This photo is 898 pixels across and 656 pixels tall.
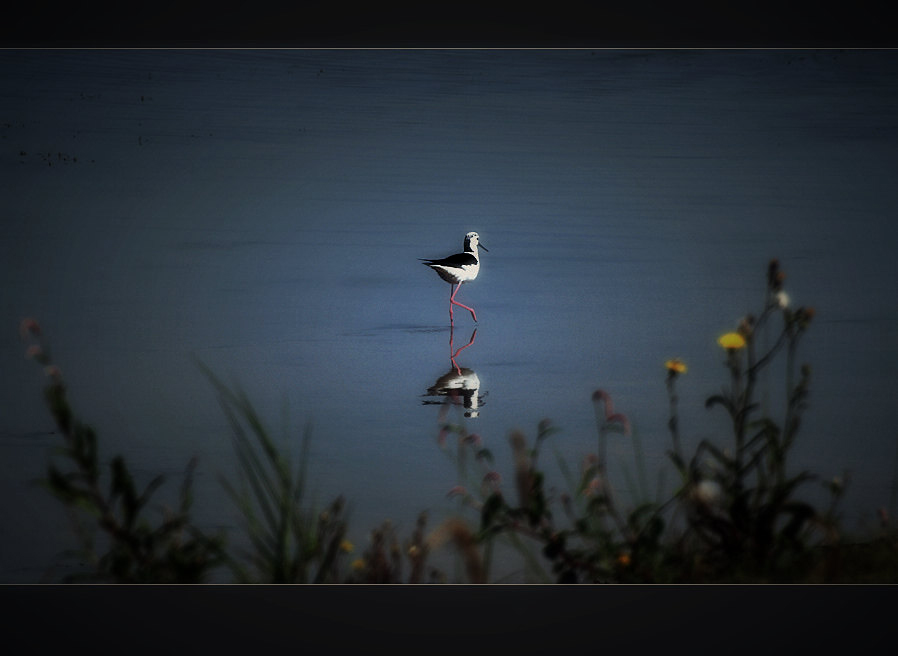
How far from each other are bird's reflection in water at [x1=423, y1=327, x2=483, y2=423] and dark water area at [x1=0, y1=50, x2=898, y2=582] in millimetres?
12

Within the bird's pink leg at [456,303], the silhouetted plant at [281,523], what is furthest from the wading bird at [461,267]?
the silhouetted plant at [281,523]

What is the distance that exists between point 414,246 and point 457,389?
43 cm

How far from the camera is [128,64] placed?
9.09ft

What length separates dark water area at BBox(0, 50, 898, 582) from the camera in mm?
2701

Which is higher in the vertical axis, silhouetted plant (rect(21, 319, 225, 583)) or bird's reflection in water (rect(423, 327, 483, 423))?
bird's reflection in water (rect(423, 327, 483, 423))

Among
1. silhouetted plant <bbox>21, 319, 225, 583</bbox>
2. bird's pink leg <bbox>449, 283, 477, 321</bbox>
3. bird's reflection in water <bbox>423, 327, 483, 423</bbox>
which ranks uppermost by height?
bird's pink leg <bbox>449, 283, 477, 321</bbox>

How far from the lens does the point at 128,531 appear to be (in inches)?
105

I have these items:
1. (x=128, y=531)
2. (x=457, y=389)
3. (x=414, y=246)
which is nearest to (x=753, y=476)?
(x=457, y=389)

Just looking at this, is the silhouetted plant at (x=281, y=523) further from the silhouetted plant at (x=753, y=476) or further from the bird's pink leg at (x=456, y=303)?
the silhouetted plant at (x=753, y=476)

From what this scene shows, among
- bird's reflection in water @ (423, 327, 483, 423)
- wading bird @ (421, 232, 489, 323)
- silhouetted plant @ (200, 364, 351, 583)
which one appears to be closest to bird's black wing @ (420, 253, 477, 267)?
wading bird @ (421, 232, 489, 323)

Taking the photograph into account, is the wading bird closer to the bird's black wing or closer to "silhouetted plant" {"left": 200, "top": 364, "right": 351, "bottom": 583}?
the bird's black wing

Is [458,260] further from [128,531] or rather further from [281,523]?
[128,531]
